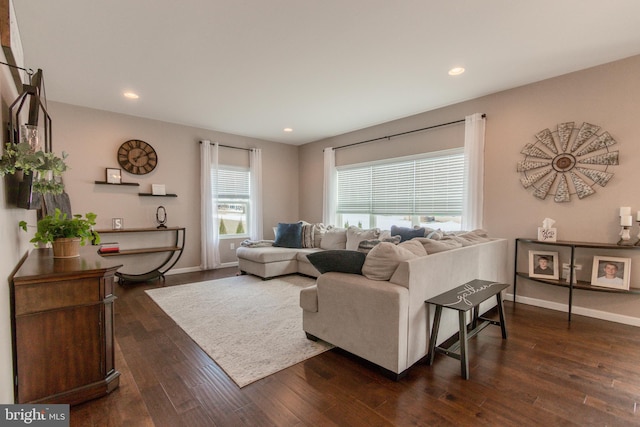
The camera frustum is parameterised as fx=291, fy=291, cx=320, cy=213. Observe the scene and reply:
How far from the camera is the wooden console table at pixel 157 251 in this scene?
4484mm

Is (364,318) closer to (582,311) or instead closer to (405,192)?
(582,311)

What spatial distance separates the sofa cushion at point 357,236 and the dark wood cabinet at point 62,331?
11.5 feet

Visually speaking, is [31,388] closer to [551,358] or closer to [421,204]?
[551,358]

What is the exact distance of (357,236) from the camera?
4848mm

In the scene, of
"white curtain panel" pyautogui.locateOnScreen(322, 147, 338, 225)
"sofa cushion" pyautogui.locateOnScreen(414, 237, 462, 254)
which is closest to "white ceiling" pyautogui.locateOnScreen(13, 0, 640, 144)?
"sofa cushion" pyautogui.locateOnScreen(414, 237, 462, 254)

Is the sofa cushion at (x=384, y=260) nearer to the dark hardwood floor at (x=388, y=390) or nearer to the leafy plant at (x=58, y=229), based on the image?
the dark hardwood floor at (x=388, y=390)

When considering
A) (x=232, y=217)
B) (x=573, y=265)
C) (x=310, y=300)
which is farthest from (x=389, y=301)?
(x=232, y=217)

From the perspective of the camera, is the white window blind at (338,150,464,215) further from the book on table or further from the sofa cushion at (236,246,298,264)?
the book on table

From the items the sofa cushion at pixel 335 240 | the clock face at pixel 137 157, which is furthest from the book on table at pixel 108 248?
the sofa cushion at pixel 335 240

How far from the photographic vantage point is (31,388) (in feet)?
5.22

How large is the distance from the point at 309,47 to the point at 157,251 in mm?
3986

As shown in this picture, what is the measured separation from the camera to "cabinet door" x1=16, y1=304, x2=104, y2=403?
1568 millimetres

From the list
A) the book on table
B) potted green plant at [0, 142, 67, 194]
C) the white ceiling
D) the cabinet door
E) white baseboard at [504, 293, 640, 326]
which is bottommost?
white baseboard at [504, 293, 640, 326]

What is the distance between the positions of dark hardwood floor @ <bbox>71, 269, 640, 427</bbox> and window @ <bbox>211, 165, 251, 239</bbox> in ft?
11.3
